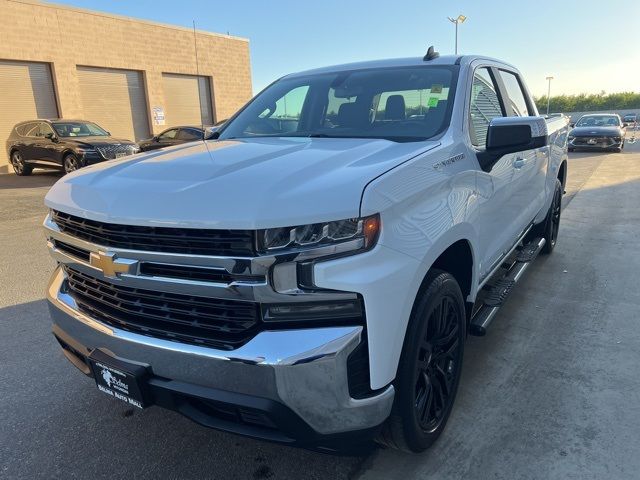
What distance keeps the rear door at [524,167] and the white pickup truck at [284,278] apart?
3.27 feet

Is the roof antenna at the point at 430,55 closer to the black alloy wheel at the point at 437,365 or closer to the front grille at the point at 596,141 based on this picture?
the black alloy wheel at the point at 437,365

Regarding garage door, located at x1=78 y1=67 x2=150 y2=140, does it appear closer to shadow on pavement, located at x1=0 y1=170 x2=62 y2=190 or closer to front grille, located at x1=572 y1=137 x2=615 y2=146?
shadow on pavement, located at x1=0 y1=170 x2=62 y2=190

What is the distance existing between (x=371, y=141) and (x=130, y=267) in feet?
4.55

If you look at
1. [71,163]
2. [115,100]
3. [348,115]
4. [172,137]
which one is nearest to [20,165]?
[71,163]

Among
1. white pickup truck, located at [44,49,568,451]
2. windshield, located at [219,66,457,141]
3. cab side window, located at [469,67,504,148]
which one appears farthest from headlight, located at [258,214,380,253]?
cab side window, located at [469,67,504,148]

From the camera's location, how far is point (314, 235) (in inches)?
70.2

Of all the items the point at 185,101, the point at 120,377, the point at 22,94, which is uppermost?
the point at 22,94

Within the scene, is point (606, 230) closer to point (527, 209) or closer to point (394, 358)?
point (527, 209)

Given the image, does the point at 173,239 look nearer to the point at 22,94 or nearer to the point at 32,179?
the point at 32,179

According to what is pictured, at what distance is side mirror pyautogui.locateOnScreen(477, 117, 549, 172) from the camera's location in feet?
8.61

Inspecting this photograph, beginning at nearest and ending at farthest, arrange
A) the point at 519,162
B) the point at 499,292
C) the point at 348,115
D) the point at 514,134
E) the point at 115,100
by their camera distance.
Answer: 1. the point at 514,134
2. the point at 348,115
3. the point at 499,292
4. the point at 519,162
5. the point at 115,100

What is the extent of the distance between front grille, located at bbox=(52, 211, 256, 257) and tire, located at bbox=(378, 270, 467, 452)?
82 cm

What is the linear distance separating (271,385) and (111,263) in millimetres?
834

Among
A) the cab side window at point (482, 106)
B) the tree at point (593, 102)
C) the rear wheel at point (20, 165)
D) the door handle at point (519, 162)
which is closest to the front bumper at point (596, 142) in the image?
the door handle at point (519, 162)
